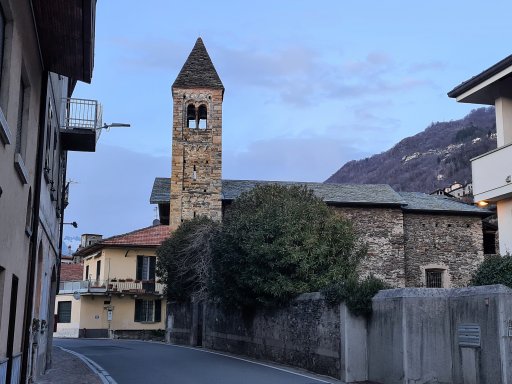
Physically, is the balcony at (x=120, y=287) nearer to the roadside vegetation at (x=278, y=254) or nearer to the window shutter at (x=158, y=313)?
the window shutter at (x=158, y=313)

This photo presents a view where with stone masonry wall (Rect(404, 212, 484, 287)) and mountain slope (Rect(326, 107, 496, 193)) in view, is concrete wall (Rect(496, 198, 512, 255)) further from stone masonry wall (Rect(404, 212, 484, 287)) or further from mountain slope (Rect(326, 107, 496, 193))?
mountain slope (Rect(326, 107, 496, 193))

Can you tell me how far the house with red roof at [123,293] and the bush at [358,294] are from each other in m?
30.1

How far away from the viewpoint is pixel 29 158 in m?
10.3

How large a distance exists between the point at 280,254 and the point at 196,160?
22.8 meters

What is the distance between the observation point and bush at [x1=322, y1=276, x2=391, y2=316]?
50.4 ft

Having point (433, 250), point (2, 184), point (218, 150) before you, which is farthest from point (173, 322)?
point (2, 184)

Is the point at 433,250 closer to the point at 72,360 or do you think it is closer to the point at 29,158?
the point at 72,360

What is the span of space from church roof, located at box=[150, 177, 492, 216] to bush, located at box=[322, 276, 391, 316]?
80.2ft

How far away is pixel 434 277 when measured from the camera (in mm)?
42125

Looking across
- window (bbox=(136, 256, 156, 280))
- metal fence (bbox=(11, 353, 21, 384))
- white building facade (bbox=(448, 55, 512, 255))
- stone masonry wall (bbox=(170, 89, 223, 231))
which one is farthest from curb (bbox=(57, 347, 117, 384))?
window (bbox=(136, 256, 156, 280))

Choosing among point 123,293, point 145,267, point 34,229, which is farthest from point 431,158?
point 34,229

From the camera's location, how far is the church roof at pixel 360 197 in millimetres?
41250

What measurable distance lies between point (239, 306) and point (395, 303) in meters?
9.86

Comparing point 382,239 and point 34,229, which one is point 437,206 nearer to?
point 382,239
